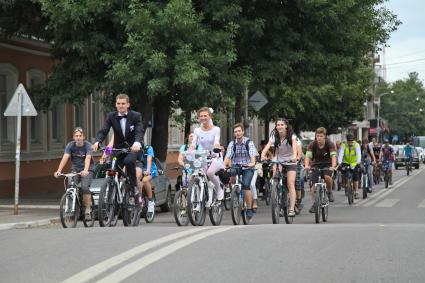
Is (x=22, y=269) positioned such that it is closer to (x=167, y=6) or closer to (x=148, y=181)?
(x=148, y=181)

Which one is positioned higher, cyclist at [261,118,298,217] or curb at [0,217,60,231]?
cyclist at [261,118,298,217]

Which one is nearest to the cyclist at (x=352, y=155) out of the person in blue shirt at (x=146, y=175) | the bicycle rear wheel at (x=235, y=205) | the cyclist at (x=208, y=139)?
the person in blue shirt at (x=146, y=175)

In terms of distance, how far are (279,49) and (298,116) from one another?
2164cm

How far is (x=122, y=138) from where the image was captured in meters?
12.1

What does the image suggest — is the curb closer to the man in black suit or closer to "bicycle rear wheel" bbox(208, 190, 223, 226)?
the man in black suit

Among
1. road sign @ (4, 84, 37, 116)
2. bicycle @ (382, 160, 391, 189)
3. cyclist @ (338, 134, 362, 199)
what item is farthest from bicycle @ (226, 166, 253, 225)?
bicycle @ (382, 160, 391, 189)

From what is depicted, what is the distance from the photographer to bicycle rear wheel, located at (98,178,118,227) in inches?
470

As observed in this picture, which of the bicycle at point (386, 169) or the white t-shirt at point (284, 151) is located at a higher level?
the white t-shirt at point (284, 151)

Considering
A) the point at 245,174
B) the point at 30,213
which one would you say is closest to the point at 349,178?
the point at 245,174

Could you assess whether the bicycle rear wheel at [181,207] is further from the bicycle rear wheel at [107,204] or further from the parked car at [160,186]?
the parked car at [160,186]

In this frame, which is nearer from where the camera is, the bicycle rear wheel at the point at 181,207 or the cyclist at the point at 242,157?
the bicycle rear wheel at the point at 181,207

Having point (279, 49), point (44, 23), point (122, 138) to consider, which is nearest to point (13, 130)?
point (44, 23)

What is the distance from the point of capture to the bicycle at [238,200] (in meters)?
13.0

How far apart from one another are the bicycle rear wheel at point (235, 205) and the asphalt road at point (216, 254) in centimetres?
196
